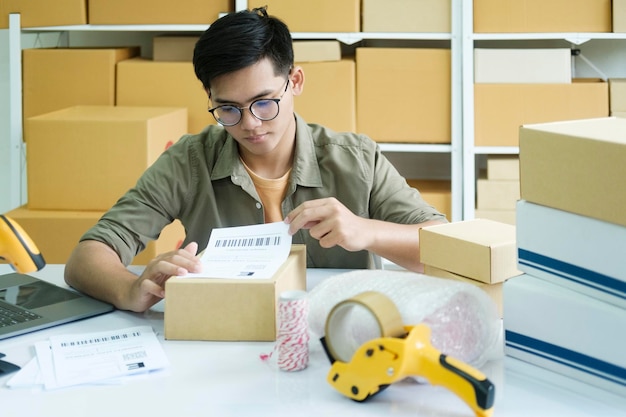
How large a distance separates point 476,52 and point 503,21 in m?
0.14

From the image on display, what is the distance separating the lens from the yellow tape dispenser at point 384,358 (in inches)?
35.8

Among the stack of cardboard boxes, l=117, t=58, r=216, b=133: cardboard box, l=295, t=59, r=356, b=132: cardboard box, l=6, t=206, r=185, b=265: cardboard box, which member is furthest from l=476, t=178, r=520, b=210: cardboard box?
the stack of cardboard boxes

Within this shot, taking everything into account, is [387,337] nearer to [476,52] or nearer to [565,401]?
[565,401]

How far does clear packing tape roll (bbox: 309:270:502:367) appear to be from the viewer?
101cm

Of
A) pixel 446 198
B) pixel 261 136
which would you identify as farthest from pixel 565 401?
pixel 446 198

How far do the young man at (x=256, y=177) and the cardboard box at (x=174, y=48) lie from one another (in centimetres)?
119

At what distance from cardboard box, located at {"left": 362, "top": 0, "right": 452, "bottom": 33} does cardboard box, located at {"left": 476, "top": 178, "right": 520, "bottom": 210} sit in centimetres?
56

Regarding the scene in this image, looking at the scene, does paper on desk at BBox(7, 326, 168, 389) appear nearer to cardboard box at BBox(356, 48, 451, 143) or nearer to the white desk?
the white desk

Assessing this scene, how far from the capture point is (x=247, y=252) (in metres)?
1.35

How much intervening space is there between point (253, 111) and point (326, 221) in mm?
324

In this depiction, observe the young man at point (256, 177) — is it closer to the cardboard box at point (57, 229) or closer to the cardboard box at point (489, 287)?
the cardboard box at point (489, 287)

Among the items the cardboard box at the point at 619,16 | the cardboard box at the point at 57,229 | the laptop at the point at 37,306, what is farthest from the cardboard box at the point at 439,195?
the laptop at the point at 37,306

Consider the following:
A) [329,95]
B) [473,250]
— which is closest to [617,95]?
[329,95]

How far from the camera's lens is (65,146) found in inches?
104
